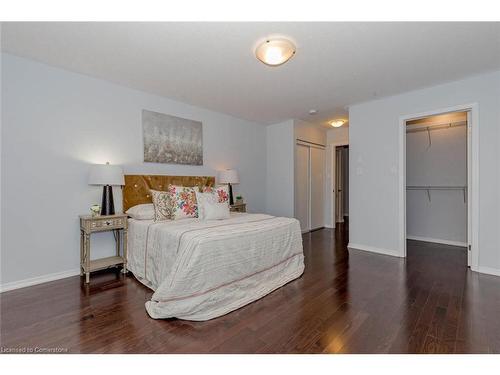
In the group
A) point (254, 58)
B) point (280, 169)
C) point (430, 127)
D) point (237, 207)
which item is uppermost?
point (254, 58)

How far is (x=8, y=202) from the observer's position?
2436 mm

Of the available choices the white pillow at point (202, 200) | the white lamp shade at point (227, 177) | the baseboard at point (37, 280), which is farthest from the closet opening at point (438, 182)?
the baseboard at point (37, 280)

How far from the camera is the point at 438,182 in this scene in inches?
174

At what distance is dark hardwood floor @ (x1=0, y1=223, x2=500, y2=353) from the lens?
158 centimetres

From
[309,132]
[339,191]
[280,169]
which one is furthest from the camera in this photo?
[339,191]

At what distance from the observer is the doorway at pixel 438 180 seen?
4.17 meters

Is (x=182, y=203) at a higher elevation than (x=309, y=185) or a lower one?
lower

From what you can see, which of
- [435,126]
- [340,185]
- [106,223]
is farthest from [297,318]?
[340,185]

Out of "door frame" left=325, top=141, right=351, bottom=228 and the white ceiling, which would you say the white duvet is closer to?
the white ceiling

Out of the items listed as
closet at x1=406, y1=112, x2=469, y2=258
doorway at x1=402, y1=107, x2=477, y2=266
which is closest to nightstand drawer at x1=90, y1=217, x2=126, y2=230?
doorway at x1=402, y1=107, x2=477, y2=266

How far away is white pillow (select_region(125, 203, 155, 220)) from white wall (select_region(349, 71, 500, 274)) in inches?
127

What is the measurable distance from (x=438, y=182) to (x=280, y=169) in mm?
2953

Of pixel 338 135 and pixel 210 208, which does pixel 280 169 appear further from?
pixel 210 208
